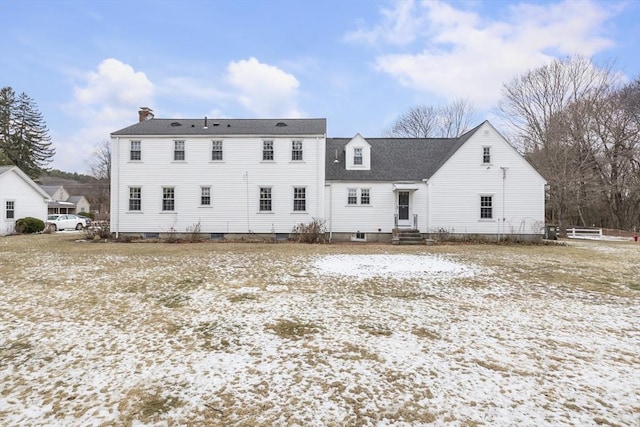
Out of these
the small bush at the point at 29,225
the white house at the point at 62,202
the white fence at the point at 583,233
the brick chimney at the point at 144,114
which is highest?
the brick chimney at the point at 144,114

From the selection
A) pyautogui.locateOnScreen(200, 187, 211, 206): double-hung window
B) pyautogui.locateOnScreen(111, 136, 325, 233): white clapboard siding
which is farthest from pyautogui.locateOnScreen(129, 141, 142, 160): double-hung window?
pyautogui.locateOnScreen(200, 187, 211, 206): double-hung window

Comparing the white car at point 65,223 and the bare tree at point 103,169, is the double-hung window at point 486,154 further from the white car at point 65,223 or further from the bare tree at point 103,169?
the bare tree at point 103,169

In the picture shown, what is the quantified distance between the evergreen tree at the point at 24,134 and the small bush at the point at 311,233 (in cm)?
5029

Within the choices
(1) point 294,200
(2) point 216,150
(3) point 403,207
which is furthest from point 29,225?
(3) point 403,207

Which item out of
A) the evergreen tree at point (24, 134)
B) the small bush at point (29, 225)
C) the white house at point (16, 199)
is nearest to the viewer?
the white house at point (16, 199)

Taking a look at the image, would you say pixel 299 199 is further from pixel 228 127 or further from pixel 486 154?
pixel 486 154

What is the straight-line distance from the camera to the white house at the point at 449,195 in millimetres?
19547

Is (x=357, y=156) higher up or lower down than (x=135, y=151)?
lower down

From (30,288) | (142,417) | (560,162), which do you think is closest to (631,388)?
(142,417)

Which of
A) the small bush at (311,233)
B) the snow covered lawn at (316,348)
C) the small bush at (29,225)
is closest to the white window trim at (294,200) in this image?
the small bush at (311,233)

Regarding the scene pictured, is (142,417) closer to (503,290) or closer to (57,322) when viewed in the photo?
(57,322)

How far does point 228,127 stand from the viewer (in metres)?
20.8

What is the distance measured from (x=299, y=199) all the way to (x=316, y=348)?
15334mm

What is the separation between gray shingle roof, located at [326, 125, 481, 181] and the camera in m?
20.3
